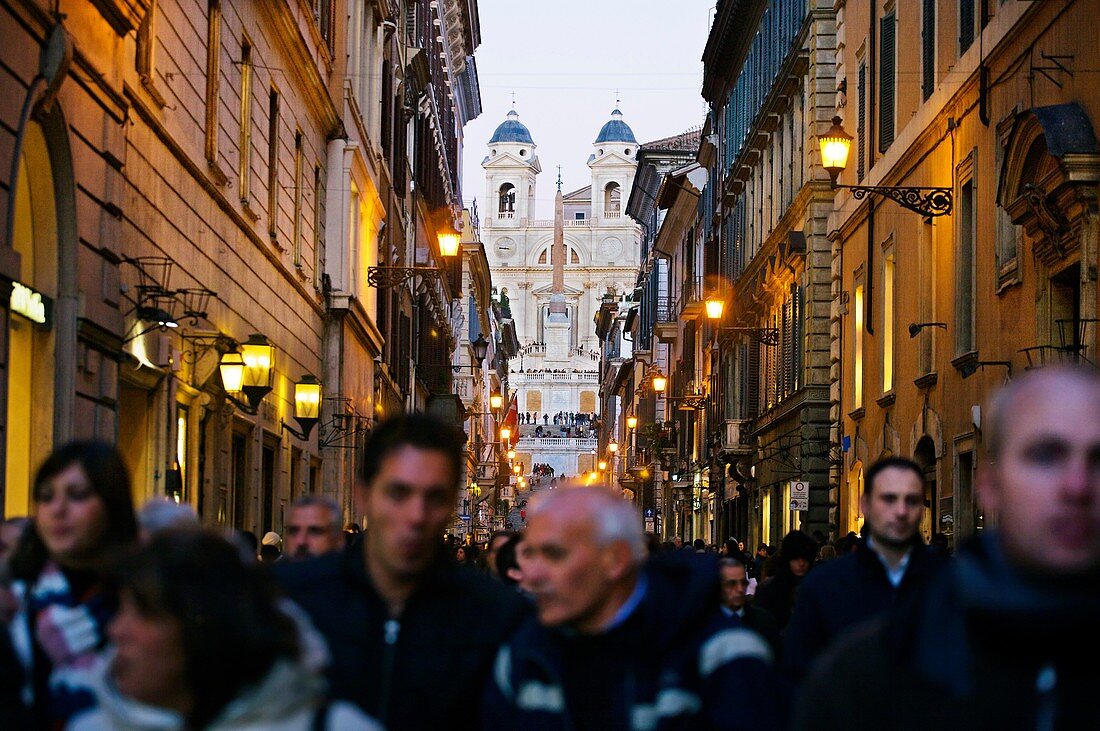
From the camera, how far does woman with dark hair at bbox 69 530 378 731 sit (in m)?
3.37

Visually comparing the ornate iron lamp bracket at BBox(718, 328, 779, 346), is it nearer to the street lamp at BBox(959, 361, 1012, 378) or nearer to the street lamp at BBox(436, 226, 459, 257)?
the street lamp at BBox(436, 226, 459, 257)

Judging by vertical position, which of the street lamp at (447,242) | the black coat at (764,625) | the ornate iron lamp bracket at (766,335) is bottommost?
the black coat at (764,625)

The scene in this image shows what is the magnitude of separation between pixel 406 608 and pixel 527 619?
1.18 ft

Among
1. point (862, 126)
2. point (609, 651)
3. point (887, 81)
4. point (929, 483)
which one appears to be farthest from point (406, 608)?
point (862, 126)

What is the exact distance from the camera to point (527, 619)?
5.27 meters

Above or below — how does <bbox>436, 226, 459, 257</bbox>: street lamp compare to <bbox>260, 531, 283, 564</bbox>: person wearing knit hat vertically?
above

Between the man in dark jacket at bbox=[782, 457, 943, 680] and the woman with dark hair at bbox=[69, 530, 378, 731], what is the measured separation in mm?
3479

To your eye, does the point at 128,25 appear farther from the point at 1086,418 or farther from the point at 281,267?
the point at 1086,418

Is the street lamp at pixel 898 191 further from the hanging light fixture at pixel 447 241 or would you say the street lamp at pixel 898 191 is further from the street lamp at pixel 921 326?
the hanging light fixture at pixel 447 241

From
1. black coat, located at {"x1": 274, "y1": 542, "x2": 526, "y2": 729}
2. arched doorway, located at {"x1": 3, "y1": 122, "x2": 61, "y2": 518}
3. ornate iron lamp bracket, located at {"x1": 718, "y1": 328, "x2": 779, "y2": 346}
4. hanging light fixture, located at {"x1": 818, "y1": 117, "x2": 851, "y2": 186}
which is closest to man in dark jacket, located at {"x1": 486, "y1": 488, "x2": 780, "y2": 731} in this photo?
black coat, located at {"x1": 274, "y1": 542, "x2": 526, "y2": 729}

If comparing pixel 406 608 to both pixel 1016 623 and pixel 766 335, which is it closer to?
pixel 1016 623

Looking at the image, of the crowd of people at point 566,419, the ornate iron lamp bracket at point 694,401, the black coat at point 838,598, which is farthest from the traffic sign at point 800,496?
the crowd of people at point 566,419

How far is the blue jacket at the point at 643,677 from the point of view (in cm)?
481

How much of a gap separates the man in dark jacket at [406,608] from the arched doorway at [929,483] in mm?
21189
